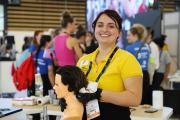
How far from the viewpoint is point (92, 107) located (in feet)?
6.24

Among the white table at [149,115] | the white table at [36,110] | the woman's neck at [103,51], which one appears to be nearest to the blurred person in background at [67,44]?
the white table at [36,110]

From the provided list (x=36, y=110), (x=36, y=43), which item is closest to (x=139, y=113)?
(x=36, y=110)

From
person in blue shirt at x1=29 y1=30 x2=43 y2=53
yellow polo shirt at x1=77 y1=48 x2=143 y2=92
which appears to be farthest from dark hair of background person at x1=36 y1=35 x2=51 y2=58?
yellow polo shirt at x1=77 y1=48 x2=143 y2=92

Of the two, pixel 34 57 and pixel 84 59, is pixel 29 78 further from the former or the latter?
pixel 84 59

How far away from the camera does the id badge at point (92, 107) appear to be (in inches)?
74.2

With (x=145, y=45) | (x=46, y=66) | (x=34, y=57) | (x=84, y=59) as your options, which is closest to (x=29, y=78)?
(x=34, y=57)

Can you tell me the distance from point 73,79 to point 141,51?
9.85 ft

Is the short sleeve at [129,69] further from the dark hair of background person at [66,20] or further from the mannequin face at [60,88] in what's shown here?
the dark hair of background person at [66,20]

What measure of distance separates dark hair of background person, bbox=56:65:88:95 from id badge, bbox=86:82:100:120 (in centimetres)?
4

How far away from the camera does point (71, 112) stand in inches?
75.2

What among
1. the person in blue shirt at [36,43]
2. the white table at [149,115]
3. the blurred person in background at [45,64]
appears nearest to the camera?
the white table at [149,115]

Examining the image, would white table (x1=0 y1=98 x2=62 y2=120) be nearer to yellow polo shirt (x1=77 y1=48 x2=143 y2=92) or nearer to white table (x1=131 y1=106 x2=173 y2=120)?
white table (x1=131 y1=106 x2=173 y2=120)

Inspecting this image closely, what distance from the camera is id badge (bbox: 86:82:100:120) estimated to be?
74.2 inches

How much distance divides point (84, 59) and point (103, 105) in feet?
1.07
